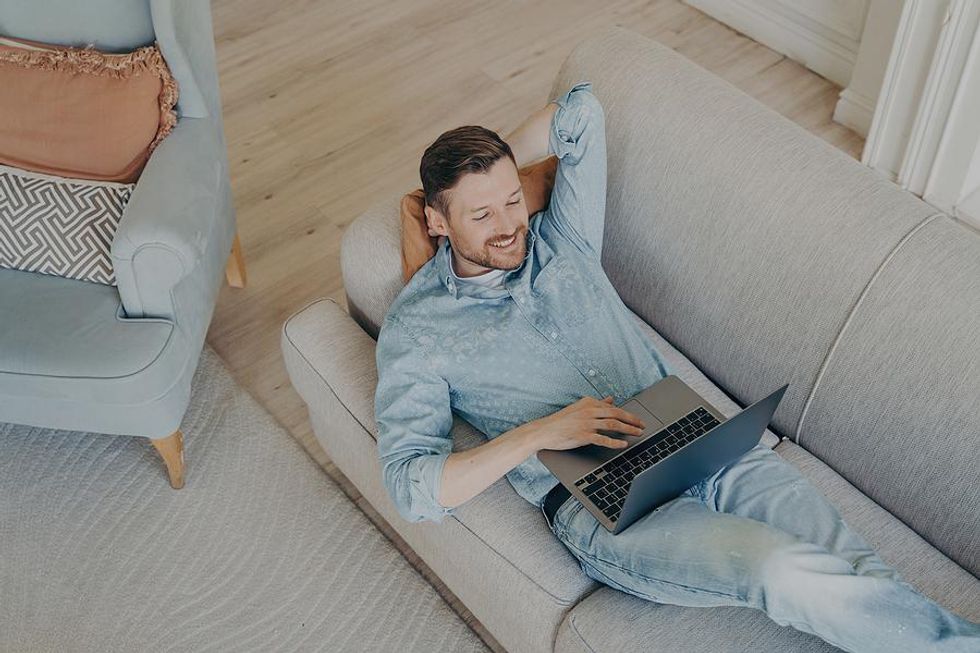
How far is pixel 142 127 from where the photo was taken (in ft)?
7.06

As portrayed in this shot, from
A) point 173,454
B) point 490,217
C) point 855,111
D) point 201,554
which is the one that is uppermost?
A: point 490,217

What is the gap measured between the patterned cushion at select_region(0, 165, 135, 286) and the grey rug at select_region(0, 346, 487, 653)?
0.45 m

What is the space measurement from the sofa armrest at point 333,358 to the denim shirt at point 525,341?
96mm

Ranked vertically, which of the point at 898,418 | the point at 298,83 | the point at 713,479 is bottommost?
the point at 298,83

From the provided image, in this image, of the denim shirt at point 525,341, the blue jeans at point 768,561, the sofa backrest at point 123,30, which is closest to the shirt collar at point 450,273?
the denim shirt at point 525,341

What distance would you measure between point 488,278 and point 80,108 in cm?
97

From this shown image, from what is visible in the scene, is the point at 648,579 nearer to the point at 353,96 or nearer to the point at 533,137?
the point at 533,137

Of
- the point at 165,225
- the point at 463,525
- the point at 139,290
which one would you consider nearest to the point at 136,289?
the point at 139,290

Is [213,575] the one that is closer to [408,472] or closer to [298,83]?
[408,472]

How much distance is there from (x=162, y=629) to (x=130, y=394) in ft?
1.53

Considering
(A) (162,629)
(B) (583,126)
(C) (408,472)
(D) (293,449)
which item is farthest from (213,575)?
(B) (583,126)

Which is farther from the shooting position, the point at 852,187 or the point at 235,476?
the point at 235,476

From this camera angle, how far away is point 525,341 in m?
1.76

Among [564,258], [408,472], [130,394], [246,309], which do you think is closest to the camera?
[408,472]
